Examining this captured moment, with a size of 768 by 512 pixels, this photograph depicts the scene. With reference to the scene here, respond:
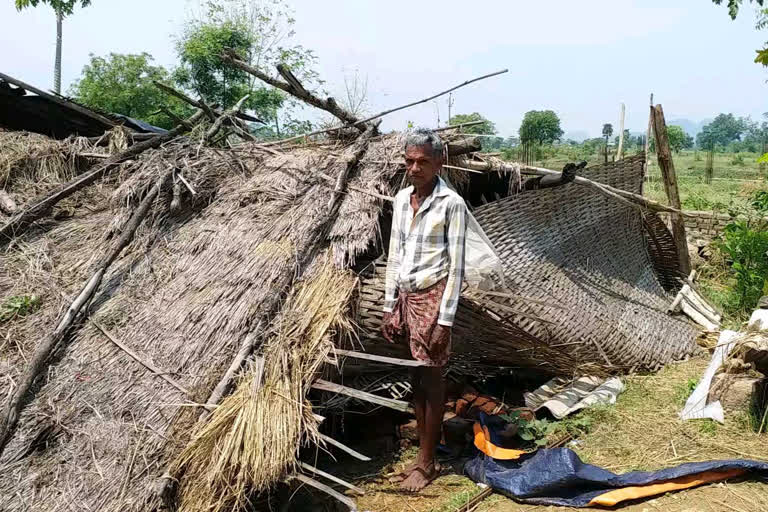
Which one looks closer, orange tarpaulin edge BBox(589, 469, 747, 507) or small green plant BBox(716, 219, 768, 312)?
orange tarpaulin edge BBox(589, 469, 747, 507)

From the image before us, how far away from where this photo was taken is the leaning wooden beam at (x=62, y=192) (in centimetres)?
481

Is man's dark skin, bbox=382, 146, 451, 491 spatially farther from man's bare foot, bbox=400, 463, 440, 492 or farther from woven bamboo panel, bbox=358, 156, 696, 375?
woven bamboo panel, bbox=358, 156, 696, 375

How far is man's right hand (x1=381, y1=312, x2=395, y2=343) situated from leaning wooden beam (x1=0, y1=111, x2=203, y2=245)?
3297 mm

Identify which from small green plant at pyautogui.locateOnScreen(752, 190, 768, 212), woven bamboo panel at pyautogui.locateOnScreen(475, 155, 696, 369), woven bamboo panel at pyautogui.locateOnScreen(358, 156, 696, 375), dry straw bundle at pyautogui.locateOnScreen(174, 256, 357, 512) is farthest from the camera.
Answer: small green plant at pyautogui.locateOnScreen(752, 190, 768, 212)

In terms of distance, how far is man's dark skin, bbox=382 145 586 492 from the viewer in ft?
9.93

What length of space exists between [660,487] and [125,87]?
22.7 metres

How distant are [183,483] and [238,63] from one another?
2.75 m

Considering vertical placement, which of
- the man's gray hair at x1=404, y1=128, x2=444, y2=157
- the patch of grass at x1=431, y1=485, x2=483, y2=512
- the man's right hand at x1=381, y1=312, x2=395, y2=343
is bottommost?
the patch of grass at x1=431, y1=485, x2=483, y2=512

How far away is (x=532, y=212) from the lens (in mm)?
4473

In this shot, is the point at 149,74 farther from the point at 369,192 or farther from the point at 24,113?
the point at 369,192

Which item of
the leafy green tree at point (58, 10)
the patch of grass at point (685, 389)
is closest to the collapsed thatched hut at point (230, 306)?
the patch of grass at point (685, 389)

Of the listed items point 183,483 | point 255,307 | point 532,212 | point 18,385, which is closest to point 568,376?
point 532,212

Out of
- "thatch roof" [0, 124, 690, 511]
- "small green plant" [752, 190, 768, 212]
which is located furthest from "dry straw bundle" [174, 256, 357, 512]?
"small green plant" [752, 190, 768, 212]

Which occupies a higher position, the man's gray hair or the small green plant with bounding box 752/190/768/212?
the man's gray hair
